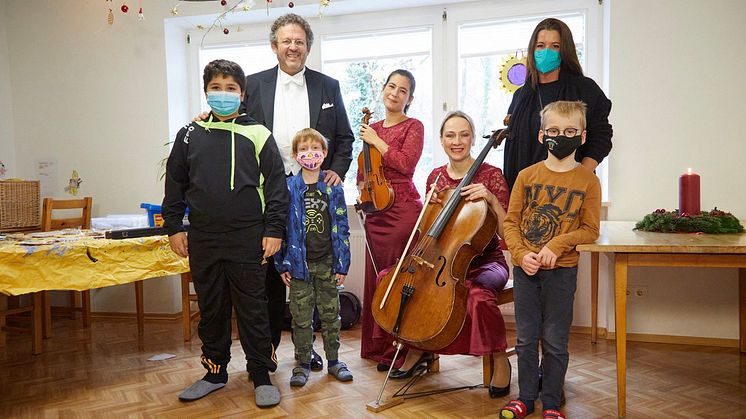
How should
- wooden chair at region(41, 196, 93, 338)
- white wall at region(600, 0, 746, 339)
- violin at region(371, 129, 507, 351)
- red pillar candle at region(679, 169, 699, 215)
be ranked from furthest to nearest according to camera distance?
wooden chair at region(41, 196, 93, 338) → white wall at region(600, 0, 746, 339) → red pillar candle at region(679, 169, 699, 215) → violin at region(371, 129, 507, 351)

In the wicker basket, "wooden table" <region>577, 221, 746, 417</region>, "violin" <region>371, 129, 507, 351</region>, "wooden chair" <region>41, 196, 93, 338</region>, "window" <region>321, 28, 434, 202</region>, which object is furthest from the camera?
"window" <region>321, 28, 434, 202</region>

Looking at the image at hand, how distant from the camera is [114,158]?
4156mm

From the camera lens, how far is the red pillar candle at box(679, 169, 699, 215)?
2.36 m

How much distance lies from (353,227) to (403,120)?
4.42 ft

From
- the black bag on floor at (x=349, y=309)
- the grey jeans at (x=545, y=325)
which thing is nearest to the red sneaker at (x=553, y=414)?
the grey jeans at (x=545, y=325)

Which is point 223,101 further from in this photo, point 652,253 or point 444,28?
point 444,28

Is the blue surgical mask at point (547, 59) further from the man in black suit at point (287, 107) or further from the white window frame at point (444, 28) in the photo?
the white window frame at point (444, 28)

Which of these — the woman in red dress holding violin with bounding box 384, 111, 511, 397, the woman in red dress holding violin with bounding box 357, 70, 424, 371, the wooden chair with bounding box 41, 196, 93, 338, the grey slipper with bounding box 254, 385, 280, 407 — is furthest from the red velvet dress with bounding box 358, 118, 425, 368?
the wooden chair with bounding box 41, 196, 93, 338

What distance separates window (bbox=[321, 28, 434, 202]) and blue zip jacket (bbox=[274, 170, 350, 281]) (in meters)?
1.47

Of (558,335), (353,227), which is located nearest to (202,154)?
(558,335)

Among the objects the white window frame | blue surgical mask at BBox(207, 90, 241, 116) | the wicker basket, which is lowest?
the wicker basket

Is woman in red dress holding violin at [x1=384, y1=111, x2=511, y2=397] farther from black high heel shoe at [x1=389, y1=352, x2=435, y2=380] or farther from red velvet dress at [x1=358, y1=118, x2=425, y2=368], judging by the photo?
A: red velvet dress at [x1=358, y1=118, x2=425, y2=368]

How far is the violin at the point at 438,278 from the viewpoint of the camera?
212cm

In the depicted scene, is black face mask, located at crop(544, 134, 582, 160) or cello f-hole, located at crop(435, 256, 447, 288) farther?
cello f-hole, located at crop(435, 256, 447, 288)
